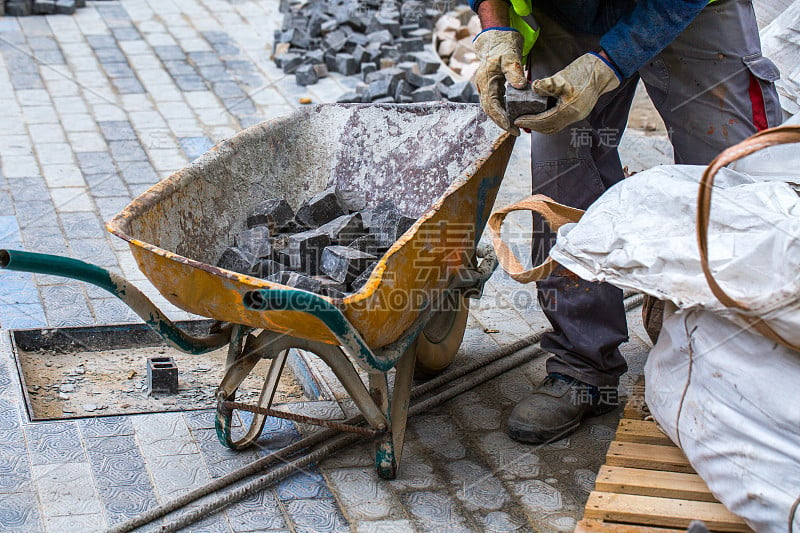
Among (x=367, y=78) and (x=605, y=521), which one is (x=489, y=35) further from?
Answer: (x=367, y=78)

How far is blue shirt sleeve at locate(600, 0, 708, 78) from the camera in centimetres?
299

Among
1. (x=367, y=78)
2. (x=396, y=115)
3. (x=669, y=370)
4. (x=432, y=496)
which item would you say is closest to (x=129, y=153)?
(x=367, y=78)

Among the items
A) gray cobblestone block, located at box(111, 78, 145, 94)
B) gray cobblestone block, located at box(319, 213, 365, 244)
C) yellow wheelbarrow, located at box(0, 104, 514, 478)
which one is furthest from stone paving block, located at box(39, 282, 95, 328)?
gray cobblestone block, located at box(111, 78, 145, 94)

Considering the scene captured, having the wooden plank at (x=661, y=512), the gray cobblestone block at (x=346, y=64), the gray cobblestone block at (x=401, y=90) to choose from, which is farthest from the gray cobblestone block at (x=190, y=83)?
the wooden plank at (x=661, y=512)

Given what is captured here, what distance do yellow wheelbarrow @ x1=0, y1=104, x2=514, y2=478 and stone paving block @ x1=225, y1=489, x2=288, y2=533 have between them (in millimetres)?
259

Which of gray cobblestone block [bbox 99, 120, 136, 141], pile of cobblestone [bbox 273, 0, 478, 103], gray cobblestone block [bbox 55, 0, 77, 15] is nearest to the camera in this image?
gray cobblestone block [bbox 99, 120, 136, 141]

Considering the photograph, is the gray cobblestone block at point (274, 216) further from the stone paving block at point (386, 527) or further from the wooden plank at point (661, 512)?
the wooden plank at point (661, 512)

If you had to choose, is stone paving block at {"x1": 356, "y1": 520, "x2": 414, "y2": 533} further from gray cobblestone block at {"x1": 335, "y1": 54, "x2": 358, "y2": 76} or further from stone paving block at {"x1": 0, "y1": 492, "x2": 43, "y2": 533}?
gray cobblestone block at {"x1": 335, "y1": 54, "x2": 358, "y2": 76}

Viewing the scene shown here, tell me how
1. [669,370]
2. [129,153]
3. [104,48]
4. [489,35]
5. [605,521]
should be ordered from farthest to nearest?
[104,48] < [129,153] < [489,35] < [669,370] < [605,521]

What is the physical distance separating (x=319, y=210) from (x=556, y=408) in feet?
3.90

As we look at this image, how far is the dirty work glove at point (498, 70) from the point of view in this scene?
3172mm

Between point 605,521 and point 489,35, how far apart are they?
1.77m

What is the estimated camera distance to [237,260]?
315 cm

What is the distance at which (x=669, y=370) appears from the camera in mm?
2785
